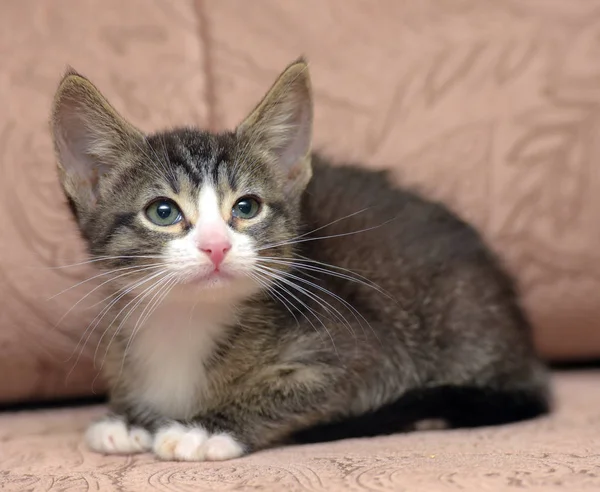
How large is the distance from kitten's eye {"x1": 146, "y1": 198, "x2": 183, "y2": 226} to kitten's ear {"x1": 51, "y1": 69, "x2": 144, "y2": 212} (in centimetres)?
14

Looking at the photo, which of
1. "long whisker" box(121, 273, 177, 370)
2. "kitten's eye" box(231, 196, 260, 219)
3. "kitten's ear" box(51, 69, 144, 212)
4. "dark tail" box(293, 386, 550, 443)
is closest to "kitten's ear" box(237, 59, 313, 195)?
"kitten's eye" box(231, 196, 260, 219)

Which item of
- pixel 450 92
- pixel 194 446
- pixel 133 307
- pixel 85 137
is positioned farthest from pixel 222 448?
pixel 450 92

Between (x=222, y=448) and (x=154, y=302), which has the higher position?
(x=154, y=302)

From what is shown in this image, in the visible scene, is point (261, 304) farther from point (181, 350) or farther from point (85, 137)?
point (85, 137)

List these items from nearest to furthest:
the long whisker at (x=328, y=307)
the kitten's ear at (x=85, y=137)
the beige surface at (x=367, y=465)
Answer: the beige surface at (x=367, y=465)
the kitten's ear at (x=85, y=137)
the long whisker at (x=328, y=307)

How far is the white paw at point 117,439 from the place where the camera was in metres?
1.30

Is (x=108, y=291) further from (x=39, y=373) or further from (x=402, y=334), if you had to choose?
(x=402, y=334)

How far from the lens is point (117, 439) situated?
4.28 feet

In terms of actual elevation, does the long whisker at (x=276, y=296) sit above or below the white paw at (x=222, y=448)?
above

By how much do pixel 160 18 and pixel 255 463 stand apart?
3.60 ft

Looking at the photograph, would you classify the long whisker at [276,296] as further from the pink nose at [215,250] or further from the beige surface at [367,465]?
the beige surface at [367,465]

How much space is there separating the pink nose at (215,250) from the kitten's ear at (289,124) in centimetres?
30

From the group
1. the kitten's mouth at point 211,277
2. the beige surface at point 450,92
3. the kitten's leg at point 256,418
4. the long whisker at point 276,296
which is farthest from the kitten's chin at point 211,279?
the beige surface at point 450,92

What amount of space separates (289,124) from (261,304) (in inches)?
13.7
